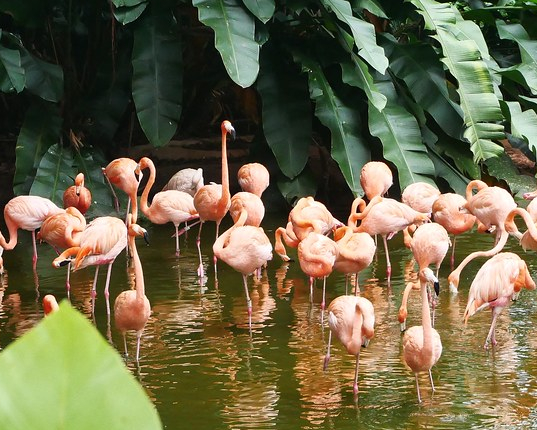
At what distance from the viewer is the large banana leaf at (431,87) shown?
8.48 meters

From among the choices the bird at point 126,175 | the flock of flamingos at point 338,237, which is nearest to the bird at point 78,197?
the flock of flamingos at point 338,237

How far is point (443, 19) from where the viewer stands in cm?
830

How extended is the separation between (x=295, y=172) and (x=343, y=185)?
1603 mm

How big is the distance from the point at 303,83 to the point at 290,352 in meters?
4.20

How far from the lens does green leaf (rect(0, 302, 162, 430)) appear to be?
0.43 metres

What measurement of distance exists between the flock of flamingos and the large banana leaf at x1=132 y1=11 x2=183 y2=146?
65 centimetres

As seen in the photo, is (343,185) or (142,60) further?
(343,185)

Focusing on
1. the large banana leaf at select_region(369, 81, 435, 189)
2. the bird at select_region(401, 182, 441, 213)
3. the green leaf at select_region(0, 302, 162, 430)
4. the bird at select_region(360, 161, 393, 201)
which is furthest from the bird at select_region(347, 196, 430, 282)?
the green leaf at select_region(0, 302, 162, 430)

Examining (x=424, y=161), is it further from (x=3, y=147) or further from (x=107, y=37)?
(x=3, y=147)

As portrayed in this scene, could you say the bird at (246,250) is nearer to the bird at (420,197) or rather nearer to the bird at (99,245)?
the bird at (99,245)

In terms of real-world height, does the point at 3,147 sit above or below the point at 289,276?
above

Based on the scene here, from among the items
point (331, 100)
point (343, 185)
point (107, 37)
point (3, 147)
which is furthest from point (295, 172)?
point (3, 147)

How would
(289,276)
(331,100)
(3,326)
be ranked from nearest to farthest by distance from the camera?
1. (3,326)
2. (289,276)
3. (331,100)

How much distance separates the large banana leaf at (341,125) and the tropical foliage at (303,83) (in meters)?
0.01
